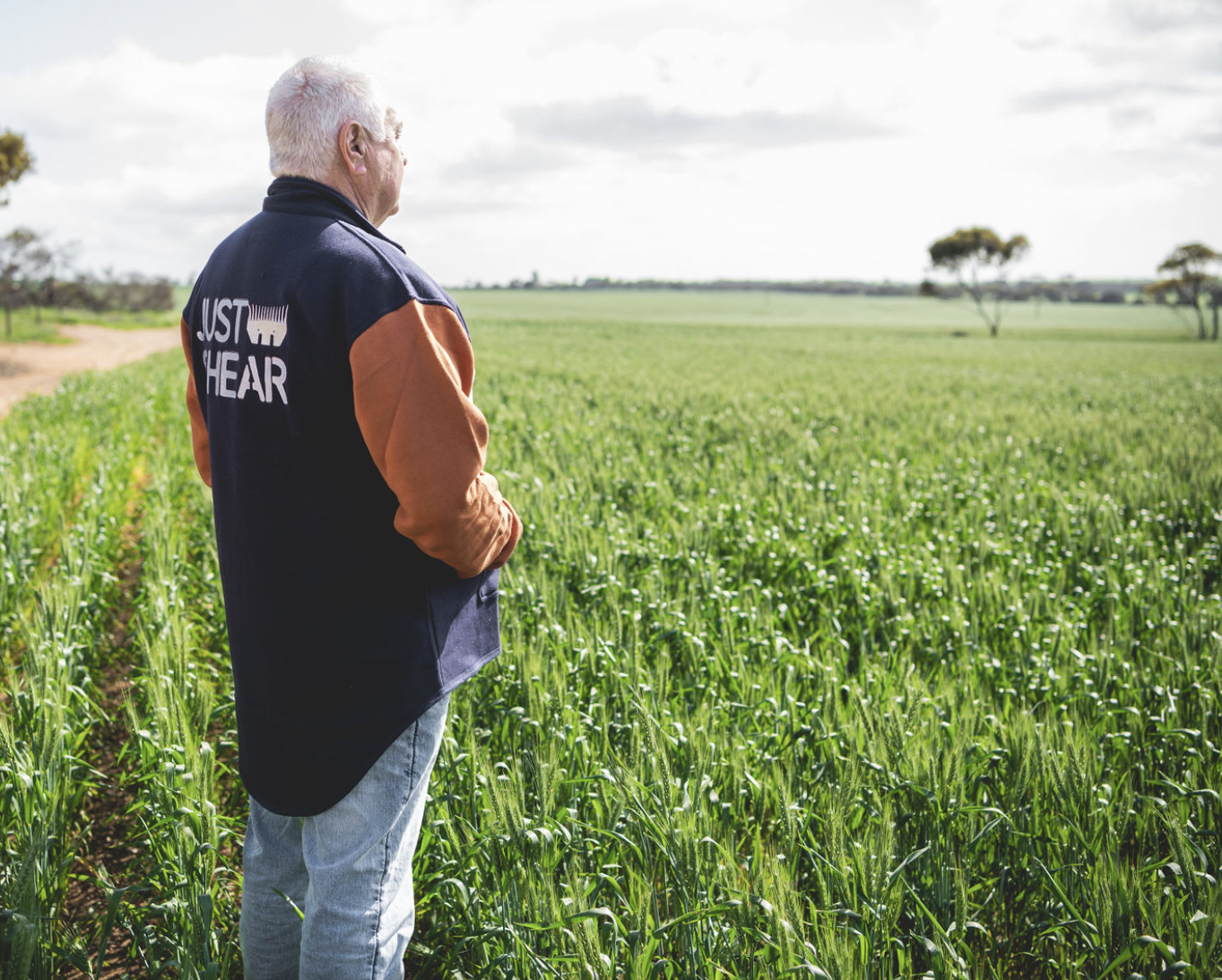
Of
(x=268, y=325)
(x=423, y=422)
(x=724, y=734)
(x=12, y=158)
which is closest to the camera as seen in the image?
(x=423, y=422)

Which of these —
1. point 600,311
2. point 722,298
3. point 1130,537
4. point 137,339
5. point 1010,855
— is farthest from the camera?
point 722,298

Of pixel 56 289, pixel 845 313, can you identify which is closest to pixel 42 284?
pixel 56 289

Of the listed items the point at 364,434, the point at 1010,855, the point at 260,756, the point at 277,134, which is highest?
the point at 277,134

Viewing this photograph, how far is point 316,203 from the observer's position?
1783 millimetres

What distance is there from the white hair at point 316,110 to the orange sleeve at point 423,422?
0.49m

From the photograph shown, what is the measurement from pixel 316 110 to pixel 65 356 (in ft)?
118

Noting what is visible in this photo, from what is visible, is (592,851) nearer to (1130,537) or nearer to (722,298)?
(1130,537)

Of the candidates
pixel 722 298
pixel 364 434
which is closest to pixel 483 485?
pixel 364 434

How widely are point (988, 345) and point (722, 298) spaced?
75875mm

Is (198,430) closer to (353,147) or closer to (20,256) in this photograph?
(353,147)

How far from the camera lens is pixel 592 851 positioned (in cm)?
266

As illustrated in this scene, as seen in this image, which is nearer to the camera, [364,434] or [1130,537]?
[364,434]

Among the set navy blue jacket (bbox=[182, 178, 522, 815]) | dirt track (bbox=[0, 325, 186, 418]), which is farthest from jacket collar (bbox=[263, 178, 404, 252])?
dirt track (bbox=[0, 325, 186, 418])

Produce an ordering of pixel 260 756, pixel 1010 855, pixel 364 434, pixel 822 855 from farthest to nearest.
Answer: pixel 1010 855, pixel 822 855, pixel 260 756, pixel 364 434
